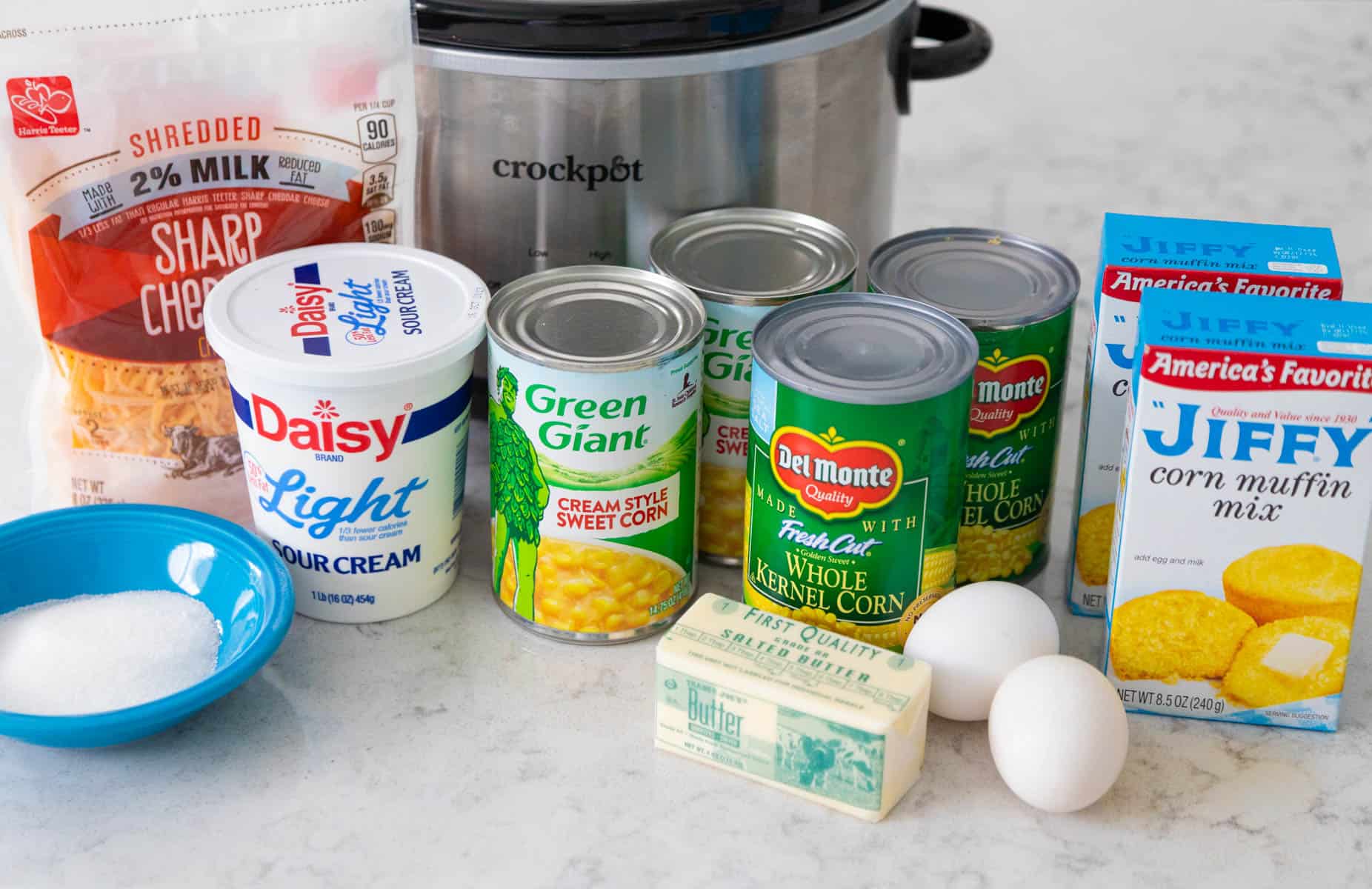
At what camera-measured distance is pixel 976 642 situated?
939 millimetres

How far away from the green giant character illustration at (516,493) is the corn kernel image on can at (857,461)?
134mm

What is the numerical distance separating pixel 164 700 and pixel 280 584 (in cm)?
12

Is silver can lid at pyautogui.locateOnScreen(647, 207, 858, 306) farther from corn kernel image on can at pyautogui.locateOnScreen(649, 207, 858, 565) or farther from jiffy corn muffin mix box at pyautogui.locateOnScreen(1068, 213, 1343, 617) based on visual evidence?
jiffy corn muffin mix box at pyautogui.locateOnScreen(1068, 213, 1343, 617)

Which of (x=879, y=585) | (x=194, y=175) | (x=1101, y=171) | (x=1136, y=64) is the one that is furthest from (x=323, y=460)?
(x=1136, y=64)

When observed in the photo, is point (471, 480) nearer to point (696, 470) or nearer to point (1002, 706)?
point (696, 470)

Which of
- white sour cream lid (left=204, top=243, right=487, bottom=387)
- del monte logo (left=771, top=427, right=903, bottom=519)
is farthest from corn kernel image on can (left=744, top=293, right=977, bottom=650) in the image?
white sour cream lid (left=204, top=243, right=487, bottom=387)

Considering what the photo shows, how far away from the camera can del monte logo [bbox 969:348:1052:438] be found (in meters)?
1.00

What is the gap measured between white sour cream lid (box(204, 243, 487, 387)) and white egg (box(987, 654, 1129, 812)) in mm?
395

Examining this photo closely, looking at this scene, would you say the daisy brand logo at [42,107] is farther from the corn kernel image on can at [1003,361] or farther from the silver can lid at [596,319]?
the corn kernel image on can at [1003,361]

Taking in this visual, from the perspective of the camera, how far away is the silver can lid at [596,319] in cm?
95

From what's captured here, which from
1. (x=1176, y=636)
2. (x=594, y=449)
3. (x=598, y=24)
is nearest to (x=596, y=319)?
(x=594, y=449)

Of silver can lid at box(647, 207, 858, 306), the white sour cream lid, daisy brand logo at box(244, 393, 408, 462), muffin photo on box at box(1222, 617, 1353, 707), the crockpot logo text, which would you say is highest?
the crockpot logo text

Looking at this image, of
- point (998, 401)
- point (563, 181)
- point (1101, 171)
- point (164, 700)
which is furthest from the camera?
point (1101, 171)

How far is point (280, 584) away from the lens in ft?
3.23
